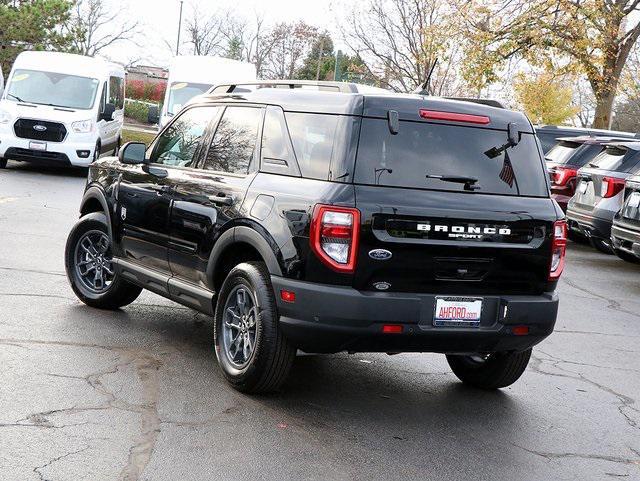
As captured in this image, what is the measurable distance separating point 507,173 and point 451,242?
659 millimetres

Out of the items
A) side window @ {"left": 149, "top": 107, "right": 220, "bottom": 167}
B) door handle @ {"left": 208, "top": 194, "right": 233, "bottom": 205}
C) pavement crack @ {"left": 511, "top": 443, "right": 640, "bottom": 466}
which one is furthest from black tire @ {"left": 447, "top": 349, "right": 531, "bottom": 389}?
side window @ {"left": 149, "top": 107, "right": 220, "bottom": 167}

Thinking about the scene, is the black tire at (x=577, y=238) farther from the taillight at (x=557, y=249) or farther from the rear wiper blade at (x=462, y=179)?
the rear wiper blade at (x=462, y=179)

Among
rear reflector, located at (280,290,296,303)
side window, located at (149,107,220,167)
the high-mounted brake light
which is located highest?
the high-mounted brake light

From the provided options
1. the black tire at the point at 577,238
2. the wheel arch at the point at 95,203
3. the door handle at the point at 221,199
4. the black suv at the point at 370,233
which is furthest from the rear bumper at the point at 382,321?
the black tire at the point at 577,238

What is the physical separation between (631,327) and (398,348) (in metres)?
5.06

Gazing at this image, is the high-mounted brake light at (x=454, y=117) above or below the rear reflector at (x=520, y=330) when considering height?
above

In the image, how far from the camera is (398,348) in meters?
5.66

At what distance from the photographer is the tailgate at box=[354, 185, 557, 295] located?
5.49 meters

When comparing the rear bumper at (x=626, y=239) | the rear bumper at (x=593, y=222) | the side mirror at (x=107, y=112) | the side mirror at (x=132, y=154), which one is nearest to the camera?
the side mirror at (x=132, y=154)

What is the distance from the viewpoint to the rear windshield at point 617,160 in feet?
47.8

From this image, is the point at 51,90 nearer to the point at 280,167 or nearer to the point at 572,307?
the point at 572,307

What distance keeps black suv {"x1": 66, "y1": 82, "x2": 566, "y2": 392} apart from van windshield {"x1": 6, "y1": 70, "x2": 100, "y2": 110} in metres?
15.4

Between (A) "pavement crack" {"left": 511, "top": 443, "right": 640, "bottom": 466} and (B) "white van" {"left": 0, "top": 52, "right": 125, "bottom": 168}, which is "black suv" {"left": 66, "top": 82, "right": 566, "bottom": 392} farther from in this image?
(B) "white van" {"left": 0, "top": 52, "right": 125, "bottom": 168}

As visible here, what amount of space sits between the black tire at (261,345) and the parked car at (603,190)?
955 centimetres
